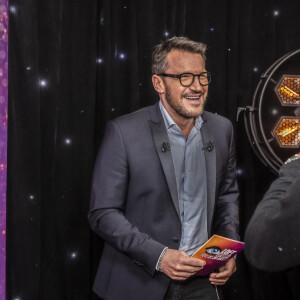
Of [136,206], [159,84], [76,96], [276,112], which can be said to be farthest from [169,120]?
[276,112]

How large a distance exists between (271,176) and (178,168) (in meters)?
1.10

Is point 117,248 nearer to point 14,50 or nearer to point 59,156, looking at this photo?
point 59,156

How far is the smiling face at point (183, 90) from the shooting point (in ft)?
6.46

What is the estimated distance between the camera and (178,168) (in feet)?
6.31

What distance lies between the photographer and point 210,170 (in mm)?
1969

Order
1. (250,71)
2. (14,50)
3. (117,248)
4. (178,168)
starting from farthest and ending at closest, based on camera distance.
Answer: (250,71) < (14,50) < (178,168) < (117,248)

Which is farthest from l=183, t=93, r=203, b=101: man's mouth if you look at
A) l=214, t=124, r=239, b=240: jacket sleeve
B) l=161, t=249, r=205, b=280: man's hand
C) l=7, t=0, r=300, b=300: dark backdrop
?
l=161, t=249, r=205, b=280: man's hand

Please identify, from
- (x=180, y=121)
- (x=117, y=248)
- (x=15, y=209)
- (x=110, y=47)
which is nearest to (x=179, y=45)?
(x=180, y=121)

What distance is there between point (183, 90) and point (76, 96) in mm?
590

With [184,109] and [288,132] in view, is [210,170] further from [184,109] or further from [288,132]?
[288,132]

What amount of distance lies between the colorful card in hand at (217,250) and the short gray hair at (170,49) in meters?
0.88

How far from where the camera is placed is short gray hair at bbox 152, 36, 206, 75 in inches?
79.4

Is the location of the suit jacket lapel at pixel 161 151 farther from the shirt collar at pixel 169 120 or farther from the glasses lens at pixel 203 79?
the glasses lens at pixel 203 79

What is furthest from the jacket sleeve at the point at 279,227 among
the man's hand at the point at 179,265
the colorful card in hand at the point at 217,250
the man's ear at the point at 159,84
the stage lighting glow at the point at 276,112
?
the stage lighting glow at the point at 276,112
